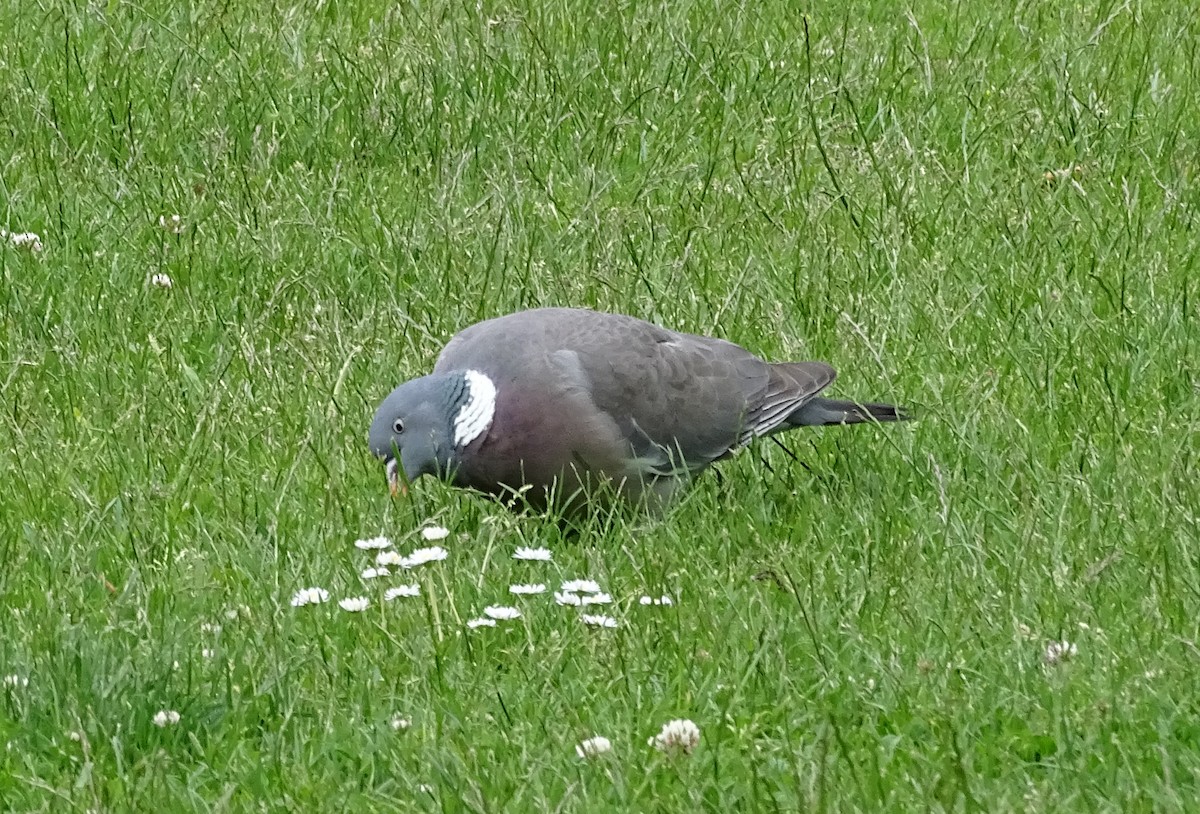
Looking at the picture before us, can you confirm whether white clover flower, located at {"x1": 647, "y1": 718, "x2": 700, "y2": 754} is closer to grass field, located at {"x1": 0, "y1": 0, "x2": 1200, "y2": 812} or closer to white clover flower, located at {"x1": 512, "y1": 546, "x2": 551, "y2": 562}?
grass field, located at {"x1": 0, "y1": 0, "x2": 1200, "y2": 812}

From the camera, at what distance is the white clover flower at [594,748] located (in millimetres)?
3350

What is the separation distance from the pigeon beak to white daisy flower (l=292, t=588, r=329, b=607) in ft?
1.92

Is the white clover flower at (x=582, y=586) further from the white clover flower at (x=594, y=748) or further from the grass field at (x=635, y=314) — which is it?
the white clover flower at (x=594, y=748)

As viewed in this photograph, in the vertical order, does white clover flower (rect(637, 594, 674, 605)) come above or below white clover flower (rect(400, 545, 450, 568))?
below

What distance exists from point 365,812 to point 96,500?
5.46 ft

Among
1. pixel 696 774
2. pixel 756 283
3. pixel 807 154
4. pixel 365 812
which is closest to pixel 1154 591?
pixel 696 774

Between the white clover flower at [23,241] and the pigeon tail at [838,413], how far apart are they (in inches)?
97.1

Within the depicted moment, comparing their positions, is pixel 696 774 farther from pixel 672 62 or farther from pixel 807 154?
pixel 672 62

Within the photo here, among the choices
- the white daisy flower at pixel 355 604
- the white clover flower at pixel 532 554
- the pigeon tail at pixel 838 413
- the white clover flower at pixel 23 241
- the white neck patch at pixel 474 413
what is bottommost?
the pigeon tail at pixel 838 413

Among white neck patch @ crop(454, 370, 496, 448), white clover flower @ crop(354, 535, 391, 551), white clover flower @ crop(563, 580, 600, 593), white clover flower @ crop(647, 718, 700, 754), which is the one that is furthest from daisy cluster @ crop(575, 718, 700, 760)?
white neck patch @ crop(454, 370, 496, 448)

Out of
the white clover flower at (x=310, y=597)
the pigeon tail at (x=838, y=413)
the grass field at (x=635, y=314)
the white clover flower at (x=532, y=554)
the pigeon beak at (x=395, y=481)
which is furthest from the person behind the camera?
the pigeon tail at (x=838, y=413)

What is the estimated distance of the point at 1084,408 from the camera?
5156 millimetres

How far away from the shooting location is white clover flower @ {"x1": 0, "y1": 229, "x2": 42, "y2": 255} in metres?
6.10

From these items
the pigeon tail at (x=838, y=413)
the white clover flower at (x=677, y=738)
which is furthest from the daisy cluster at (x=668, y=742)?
the pigeon tail at (x=838, y=413)
